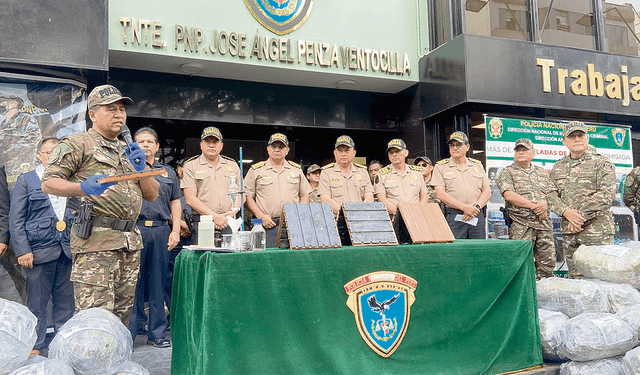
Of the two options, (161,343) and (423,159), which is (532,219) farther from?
(161,343)

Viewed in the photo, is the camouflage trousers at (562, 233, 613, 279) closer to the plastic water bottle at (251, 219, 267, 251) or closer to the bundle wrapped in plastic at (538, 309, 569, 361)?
the bundle wrapped in plastic at (538, 309, 569, 361)

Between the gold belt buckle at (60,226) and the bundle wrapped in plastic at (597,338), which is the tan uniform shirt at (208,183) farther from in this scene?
the bundle wrapped in plastic at (597,338)

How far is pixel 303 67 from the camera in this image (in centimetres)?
674

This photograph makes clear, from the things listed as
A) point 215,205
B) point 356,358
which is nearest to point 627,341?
→ point 356,358

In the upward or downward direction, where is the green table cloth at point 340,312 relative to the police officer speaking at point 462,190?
downward

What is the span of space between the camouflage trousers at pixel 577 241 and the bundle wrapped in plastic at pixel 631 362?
4.55 ft

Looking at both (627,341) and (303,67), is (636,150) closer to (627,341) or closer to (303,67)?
(303,67)

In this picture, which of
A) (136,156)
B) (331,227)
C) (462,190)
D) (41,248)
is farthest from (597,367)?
(41,248)

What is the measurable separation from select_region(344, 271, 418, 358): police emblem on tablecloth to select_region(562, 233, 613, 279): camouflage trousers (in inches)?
84.8

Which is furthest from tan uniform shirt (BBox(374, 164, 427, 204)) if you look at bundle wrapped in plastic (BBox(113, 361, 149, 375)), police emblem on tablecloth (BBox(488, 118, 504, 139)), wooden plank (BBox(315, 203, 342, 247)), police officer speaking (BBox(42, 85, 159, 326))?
bundle wrapped in plastic (BBox(113, 361, 149, 375))

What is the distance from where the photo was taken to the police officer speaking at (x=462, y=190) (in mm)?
5277

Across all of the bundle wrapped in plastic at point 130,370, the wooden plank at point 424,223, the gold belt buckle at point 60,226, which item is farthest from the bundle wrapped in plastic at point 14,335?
the wooden plank at point 424,223

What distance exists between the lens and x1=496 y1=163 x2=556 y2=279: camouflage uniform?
203 inches

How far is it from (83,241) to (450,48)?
17.9ft
